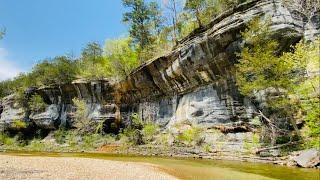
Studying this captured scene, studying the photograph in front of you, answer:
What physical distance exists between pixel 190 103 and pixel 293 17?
18299 mm

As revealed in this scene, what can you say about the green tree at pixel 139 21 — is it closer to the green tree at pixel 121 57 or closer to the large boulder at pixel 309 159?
the green tree at pixel 121 57

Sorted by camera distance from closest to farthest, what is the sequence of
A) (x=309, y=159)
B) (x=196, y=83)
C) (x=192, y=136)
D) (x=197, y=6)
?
(x=309, y=159)
(x=192, y=136)
(x=196, y=83)
(x=197, y=6)

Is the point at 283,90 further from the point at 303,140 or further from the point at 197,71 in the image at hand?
the point at 197,71

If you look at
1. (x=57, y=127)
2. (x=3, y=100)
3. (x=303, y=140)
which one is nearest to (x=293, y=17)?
(x=303, y=140)

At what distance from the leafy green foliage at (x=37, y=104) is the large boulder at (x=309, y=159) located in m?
58.5

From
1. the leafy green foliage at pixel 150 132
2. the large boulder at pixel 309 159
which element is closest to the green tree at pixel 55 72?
the leafy green foliage at pixel 150 132

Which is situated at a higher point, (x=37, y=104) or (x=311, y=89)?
(x=37, y=104)

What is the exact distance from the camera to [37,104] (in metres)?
72.4

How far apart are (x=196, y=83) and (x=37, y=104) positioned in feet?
131

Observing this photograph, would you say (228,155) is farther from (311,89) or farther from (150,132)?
(150,132)

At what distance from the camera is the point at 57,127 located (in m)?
71.2

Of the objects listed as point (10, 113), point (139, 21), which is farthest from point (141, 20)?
point (10, 113)

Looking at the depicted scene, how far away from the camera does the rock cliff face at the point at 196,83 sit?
124 feet

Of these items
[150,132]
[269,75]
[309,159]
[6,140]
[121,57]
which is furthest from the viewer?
[6,140]
